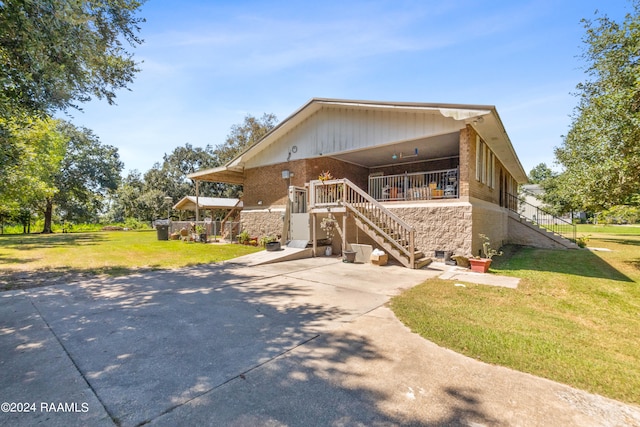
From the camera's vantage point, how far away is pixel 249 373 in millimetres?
2717

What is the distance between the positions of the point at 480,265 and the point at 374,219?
11.6ft

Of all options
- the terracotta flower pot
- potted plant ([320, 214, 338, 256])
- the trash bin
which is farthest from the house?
the trash bin

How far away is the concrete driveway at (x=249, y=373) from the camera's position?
2.15 m

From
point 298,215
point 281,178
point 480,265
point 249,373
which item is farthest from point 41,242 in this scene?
point 480,265

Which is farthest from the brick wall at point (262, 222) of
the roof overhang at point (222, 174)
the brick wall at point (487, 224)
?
the brick wall at point (487, 224)

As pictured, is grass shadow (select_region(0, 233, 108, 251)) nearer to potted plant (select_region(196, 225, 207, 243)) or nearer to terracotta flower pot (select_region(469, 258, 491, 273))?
potted plant (select_region(196, 225, 207, 243))

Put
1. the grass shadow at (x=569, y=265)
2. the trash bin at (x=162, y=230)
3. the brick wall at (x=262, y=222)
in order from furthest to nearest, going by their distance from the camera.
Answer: the trash bin at (x=162, y=230), the brick wall at (x=262, y=222), the grass shadow at (x=569, y=265)

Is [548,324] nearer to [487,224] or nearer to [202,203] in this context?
[487,224]

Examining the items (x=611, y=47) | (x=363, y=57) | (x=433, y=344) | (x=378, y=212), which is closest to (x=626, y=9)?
(x=611, y=47)

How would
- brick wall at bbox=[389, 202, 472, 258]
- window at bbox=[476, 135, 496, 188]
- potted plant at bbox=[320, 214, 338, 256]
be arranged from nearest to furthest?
brick wall at bbox=[389, 202, 472, 258]
window at bbox=[476, 135, 496, 188]
potted plant at bbox=[320, 214, 338, 256]

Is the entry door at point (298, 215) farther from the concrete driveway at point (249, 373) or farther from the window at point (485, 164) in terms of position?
the concrete driveway at point (249, 373)

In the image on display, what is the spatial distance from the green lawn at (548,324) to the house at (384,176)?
9.66ft

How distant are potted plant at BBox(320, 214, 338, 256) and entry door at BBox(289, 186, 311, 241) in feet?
2.13

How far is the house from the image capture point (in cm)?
923
